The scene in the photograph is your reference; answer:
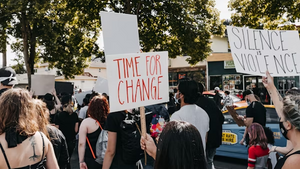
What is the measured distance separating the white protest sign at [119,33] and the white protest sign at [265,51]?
129 centimetres

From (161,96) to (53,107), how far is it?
4.01m

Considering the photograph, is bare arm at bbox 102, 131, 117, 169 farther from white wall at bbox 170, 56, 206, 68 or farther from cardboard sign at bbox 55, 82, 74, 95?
white wall at bbox 170, 56, 206, 68

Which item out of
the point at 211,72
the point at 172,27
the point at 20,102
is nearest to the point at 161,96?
the point at 20,102

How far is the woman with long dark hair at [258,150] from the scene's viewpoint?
430 cm

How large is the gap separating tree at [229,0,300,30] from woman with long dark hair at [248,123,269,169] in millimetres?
7664

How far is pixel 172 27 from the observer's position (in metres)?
14.4

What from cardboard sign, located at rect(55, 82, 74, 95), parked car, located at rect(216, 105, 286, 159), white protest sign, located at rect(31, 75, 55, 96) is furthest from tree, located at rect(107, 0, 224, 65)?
parked car, located at rect(216, 105, 286, 159)

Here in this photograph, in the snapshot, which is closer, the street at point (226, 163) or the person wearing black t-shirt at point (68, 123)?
the person wearing black t-shirt at point (68, 123)

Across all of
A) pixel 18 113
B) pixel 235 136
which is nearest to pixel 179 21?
pixel 235 136

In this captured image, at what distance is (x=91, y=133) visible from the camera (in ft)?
12.2

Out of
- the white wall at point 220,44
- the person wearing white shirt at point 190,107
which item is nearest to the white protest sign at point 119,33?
the person wearing white shirt at point 190,107

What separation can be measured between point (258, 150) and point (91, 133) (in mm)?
2612

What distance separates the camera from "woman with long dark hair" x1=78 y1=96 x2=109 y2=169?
3646 millimetres

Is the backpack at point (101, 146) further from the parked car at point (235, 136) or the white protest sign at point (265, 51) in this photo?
the parked car at point (235, 136)
